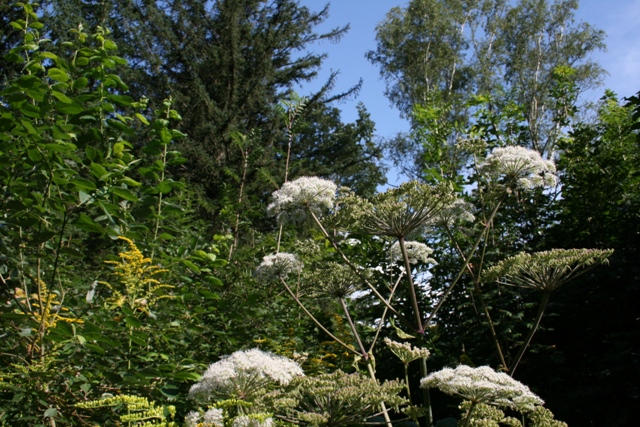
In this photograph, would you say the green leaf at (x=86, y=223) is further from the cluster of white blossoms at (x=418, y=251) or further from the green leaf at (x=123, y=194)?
the cluster of white blossoms at (x=418, y=251)

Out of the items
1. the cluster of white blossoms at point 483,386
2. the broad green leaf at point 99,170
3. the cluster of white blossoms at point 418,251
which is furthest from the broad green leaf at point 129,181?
the cluster of white blossoms at point 418,251

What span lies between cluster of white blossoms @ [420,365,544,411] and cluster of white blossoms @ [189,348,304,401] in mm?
576

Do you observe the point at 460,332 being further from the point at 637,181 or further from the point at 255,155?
the point at 255,155

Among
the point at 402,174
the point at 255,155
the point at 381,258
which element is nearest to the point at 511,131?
the point at 381,258

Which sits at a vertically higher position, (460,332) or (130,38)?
(130,38)

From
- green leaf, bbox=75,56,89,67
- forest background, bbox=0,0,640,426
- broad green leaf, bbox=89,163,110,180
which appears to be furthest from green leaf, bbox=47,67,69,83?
broad green leaf, bbox=89,163,110,180

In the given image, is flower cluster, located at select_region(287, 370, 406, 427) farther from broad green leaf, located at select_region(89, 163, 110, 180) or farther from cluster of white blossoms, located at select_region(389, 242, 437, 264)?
cluster of white blossoms, located at select_region(389, 242, 437, 264)

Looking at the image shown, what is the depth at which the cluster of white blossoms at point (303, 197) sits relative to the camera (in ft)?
9.61

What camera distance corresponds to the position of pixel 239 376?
2057mm

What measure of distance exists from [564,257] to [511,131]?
3.35m

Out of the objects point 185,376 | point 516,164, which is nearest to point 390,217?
point 516,164

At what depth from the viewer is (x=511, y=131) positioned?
17.7ft

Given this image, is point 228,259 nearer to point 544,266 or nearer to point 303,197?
point 303,197

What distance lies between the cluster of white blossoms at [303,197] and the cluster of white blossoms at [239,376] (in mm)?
1041
